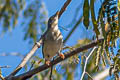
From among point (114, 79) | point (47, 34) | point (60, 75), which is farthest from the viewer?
point (60, 75)

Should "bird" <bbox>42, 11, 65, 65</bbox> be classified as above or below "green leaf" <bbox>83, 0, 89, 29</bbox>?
above

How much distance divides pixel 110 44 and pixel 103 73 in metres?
1.20

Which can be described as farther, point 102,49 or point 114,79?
point 114,79

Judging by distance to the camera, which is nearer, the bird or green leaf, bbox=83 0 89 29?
green leaf, bbox=83 0 89 29

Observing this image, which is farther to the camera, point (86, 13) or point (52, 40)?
point (52, 40)

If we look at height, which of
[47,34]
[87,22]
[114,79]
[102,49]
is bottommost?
[114,79]

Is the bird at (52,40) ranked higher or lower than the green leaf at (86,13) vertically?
higher

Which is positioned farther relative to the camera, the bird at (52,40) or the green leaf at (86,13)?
the bird at (52,40)

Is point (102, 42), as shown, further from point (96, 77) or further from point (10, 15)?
point (10, 15)

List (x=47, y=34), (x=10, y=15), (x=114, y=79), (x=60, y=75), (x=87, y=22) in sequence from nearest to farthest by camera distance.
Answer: (x=87, y=22) < (x=114, y=79) < (x=47, y=34) < (x=60, y=75) < (x=10, y=15)

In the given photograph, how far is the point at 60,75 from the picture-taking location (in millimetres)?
3559

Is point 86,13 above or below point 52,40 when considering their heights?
below

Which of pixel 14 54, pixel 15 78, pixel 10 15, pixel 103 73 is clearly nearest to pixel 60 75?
pixel 14 54

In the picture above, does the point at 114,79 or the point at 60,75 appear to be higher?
the point at 60,75
